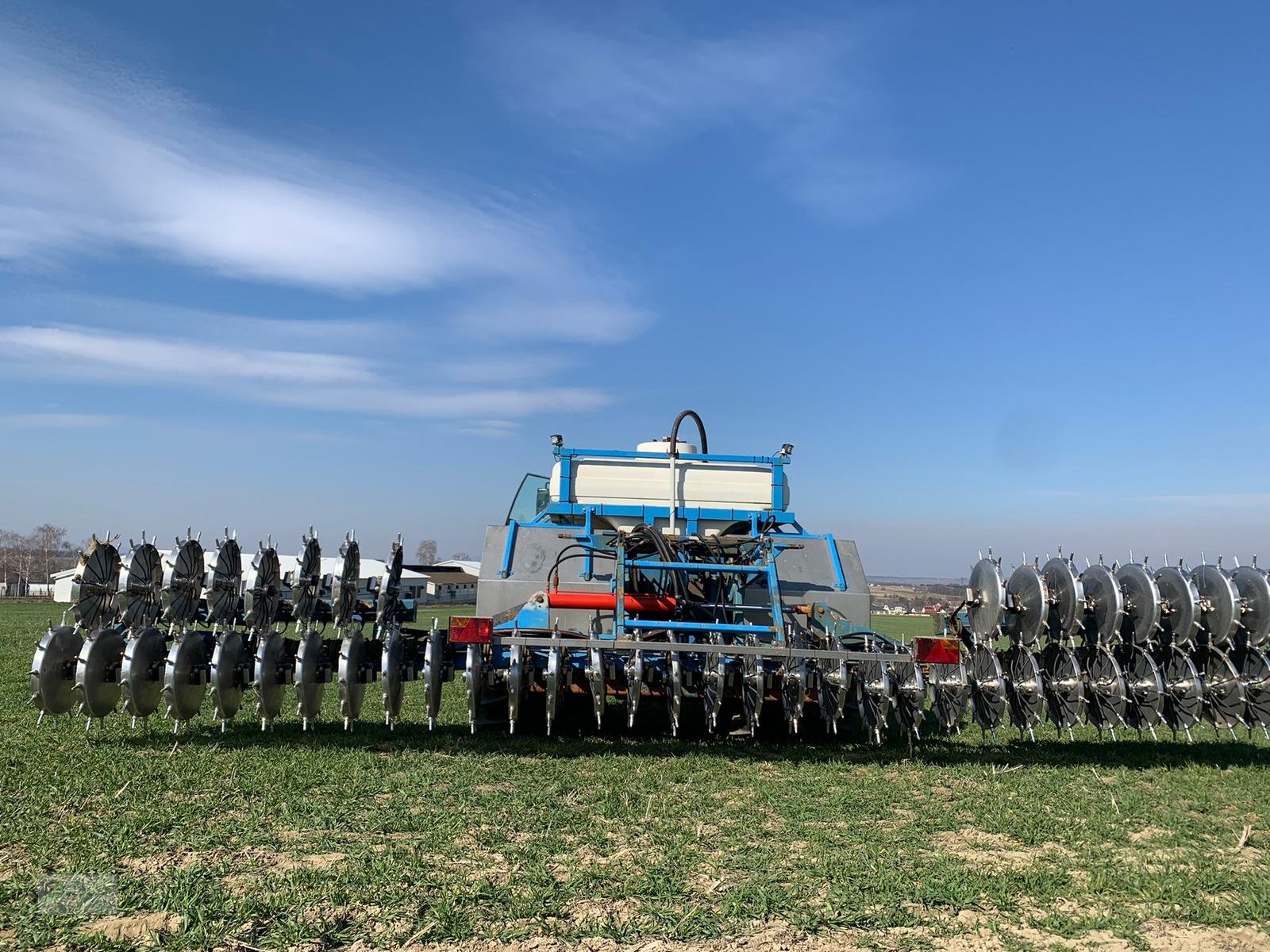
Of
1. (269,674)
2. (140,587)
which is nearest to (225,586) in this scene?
(140,587)

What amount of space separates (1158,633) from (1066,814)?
6.93 ft

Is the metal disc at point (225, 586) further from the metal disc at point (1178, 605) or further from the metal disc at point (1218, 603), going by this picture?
the metal disc at point (1218, 603)

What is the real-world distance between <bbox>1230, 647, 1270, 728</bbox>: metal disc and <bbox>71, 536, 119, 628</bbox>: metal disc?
8489 millimetres

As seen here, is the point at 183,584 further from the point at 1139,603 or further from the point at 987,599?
the point at 1139,603

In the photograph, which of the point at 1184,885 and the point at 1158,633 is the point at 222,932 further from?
the point at 1158,633

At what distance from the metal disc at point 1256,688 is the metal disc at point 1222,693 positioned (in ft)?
0.15

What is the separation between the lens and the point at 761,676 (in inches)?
264

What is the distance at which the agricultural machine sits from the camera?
6.61 meters

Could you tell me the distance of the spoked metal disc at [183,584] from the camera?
6.97m

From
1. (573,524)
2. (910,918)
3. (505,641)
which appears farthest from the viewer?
(573,524)

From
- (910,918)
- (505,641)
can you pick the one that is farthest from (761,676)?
(910,918)

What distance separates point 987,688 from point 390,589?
190 inches

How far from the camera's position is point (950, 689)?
683 centimetres

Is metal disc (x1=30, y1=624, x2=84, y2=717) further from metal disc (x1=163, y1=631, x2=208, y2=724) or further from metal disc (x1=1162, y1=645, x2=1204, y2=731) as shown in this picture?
metal disc (x1=1162, y1=645, x2=1204, y2=731)
